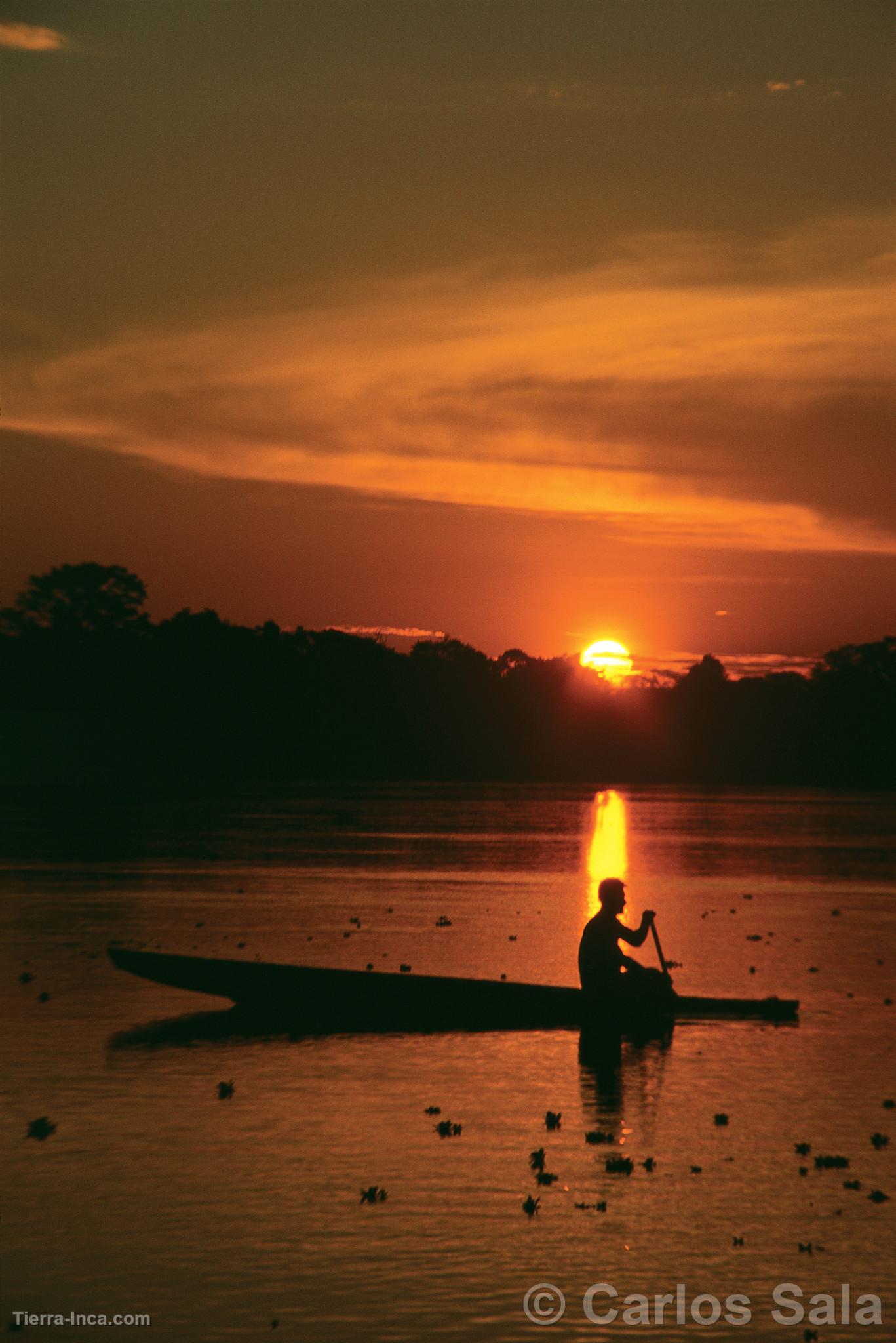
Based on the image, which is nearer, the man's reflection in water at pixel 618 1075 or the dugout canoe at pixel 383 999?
the man's reflection in water at pixel 618 1075

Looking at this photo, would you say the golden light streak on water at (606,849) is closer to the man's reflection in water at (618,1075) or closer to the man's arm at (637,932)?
the man's arm at (637,932)

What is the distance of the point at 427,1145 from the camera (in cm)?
1608

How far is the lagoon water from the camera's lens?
39.8 ft

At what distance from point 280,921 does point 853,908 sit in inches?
589

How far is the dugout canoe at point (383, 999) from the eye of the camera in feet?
76.1

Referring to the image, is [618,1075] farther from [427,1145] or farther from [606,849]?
[606,849]

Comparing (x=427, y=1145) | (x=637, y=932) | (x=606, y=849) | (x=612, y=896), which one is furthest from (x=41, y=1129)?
(x=606, y=849)

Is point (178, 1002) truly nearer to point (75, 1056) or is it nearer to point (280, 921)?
point (75, 1056)

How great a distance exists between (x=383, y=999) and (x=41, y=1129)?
7.84m

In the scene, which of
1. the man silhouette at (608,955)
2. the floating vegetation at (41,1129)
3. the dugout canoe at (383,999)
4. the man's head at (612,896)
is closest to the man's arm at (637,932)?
the man silhouette at (608,955)

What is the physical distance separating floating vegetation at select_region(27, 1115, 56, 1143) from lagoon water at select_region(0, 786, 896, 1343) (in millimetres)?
128

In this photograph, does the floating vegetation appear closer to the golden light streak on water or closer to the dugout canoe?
the dugout canoe

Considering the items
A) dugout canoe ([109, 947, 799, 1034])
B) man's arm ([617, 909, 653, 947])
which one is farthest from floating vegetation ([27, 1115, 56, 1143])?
man's arm ([617, 909, 653, 947])

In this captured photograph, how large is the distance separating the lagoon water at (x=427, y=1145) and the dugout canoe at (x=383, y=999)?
591 mm
